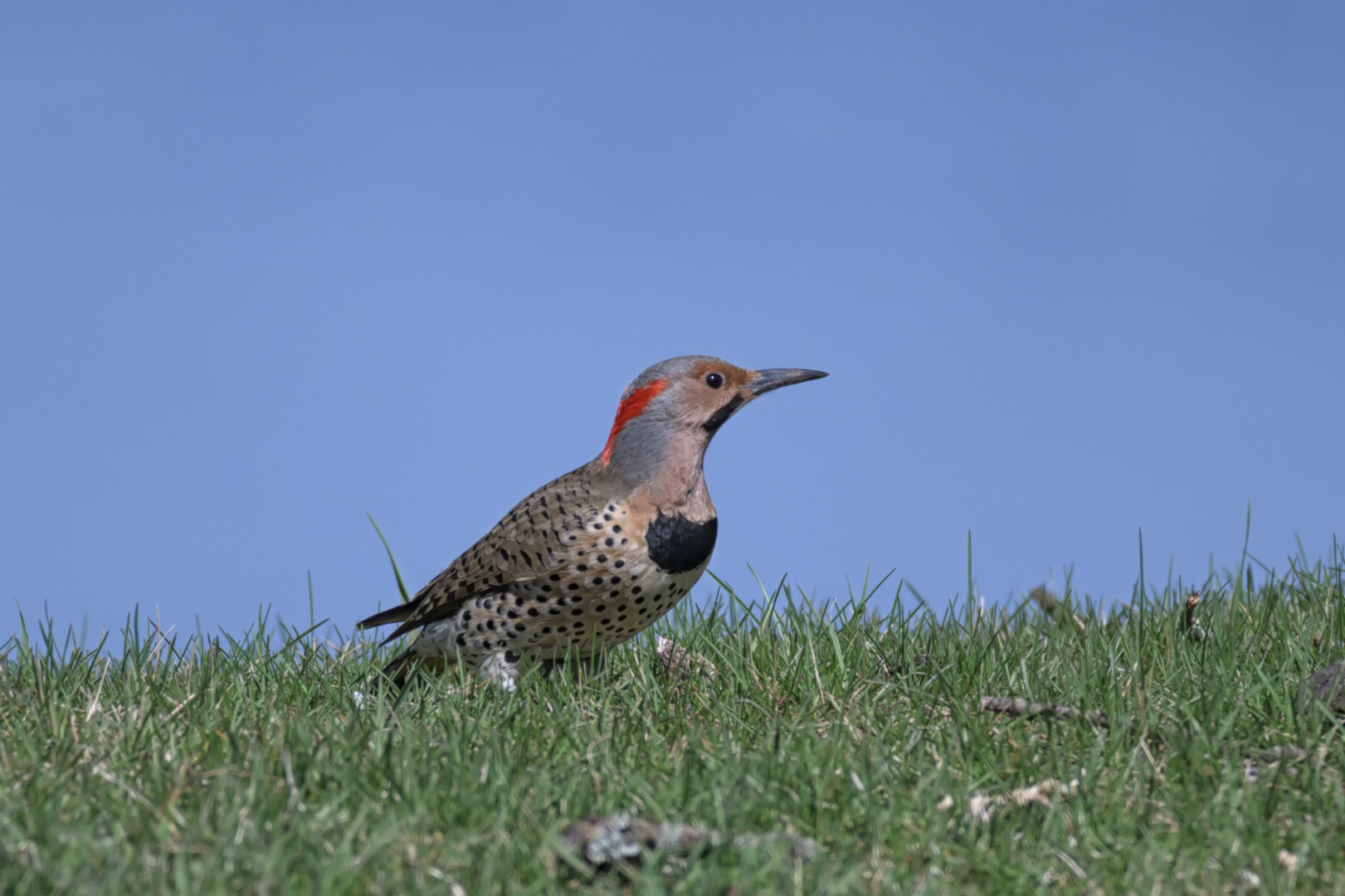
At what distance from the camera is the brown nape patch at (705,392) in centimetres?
564

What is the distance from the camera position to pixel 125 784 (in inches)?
142

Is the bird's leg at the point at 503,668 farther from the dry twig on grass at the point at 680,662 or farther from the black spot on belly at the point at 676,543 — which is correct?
the black spot on belly at the point at 676,543

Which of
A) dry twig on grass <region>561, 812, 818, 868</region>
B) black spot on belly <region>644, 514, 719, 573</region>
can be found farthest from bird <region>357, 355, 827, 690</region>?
dry twig on grass <region>561, 812, 818, 868</region>

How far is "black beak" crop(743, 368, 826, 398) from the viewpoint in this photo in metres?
5.80

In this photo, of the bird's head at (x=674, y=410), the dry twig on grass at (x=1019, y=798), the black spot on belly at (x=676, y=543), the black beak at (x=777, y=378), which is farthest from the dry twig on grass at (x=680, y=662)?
the dry twig on grass at (x=1019, y=798)

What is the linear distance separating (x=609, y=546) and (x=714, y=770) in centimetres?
156

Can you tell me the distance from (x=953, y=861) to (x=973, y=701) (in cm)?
149

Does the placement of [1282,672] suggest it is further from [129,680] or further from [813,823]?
[129,680]

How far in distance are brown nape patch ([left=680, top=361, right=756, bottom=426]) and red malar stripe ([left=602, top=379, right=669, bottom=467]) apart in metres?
0.12

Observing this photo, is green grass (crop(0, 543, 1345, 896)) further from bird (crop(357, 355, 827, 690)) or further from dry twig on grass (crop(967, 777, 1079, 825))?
bird (crop(357, 355, 827, 690))

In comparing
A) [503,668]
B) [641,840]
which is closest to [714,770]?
[641,840]

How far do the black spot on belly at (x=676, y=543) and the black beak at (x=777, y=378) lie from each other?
71 cm

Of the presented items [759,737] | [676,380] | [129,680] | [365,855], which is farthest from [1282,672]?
[129,680]

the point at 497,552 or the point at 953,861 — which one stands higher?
the point at 497,552
